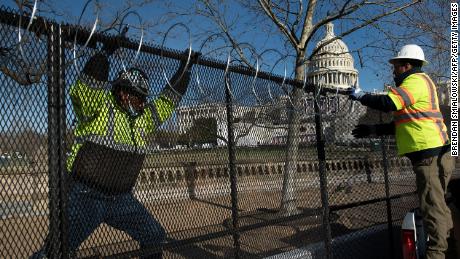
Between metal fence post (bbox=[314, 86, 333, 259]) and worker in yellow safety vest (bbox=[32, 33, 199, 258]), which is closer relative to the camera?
worker in yellow safety vest (bbox=[32, 33, 199, 258])

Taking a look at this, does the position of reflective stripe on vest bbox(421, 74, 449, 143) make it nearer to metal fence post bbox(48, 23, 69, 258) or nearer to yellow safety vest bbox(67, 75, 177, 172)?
yellow safety vest bbox(67, 75, 177, 172)

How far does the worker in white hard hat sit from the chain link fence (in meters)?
0.88

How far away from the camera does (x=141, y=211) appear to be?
338cm

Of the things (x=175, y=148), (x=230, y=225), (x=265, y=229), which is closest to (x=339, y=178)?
(x=265, y=229)

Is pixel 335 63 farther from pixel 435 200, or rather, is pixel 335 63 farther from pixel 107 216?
pixel 107 216

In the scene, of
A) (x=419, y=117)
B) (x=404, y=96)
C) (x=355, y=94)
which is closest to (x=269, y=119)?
(x=355, y=94)

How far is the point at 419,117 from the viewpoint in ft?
14.5

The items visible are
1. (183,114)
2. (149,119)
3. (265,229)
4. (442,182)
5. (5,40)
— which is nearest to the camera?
(5,40)

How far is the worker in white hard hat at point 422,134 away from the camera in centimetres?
403

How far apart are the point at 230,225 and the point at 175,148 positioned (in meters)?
0.98

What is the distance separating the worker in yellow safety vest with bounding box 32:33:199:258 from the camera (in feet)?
9.60

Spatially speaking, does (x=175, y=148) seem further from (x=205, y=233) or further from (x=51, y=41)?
(x=51, y=41)

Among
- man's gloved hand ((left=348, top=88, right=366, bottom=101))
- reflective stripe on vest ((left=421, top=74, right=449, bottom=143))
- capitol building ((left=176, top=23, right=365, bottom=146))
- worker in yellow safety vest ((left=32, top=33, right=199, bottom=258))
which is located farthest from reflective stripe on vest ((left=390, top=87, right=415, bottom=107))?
worker in yellow safety vest ((left=32, top=33, right=199, bottom=258))

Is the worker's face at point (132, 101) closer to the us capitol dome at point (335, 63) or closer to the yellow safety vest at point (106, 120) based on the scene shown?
the yellow safety vest at point (106, 120)
